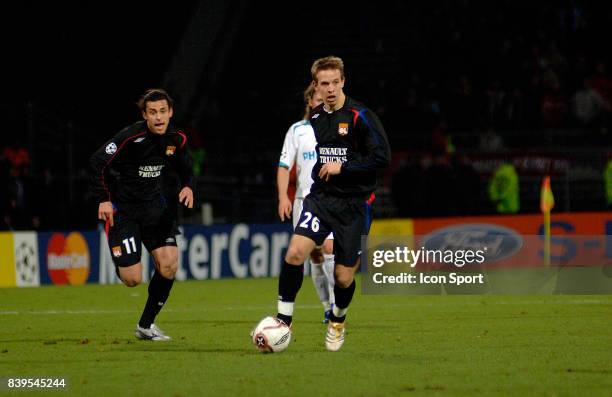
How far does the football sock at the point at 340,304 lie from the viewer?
9414 mm

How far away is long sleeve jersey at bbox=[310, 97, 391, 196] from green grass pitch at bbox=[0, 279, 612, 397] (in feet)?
4.15

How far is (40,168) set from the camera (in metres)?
19.8

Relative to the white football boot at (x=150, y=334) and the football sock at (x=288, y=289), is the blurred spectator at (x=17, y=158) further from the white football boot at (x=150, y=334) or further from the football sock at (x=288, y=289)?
the football sock at (x=288, y=289)

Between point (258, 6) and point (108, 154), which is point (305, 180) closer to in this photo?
point (108, 154)

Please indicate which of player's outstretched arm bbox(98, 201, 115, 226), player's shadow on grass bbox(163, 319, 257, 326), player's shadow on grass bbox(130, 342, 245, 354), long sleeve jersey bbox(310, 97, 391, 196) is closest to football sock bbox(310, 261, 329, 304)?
player's shadow on grass bbox(163, 319, 257, 326)

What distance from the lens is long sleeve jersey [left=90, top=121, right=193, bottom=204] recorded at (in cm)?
1045

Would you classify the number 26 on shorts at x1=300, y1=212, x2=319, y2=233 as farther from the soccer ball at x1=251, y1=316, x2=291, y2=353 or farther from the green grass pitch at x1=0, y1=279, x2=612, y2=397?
the green grass pitch at x1=0, y1=279, x2=612, y2=397

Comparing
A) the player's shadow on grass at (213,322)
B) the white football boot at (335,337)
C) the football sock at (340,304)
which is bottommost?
the player's shadow on grass at (213,322)

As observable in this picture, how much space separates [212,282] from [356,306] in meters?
5.11

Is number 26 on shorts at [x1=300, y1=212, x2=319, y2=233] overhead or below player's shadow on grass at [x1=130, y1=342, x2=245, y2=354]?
overhead

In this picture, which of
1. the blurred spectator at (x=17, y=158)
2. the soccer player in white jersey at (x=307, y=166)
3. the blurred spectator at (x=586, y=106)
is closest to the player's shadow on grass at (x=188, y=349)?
the soccer player in white jersey at (x=307, y=166)

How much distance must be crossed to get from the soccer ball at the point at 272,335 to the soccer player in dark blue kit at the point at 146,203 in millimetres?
1670

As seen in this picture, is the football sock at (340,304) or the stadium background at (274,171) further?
the football sock at (340,304)

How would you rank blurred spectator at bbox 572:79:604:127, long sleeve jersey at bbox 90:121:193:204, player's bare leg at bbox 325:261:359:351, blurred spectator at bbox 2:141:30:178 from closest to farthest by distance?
player's bare leg at bbox 325:261:359:351 < long sleeve jersey at bbox 90:121:193:204 < blurred spectator at bbox 2:141:30:178 < blurred spectator at bbox 572:79:604:127
